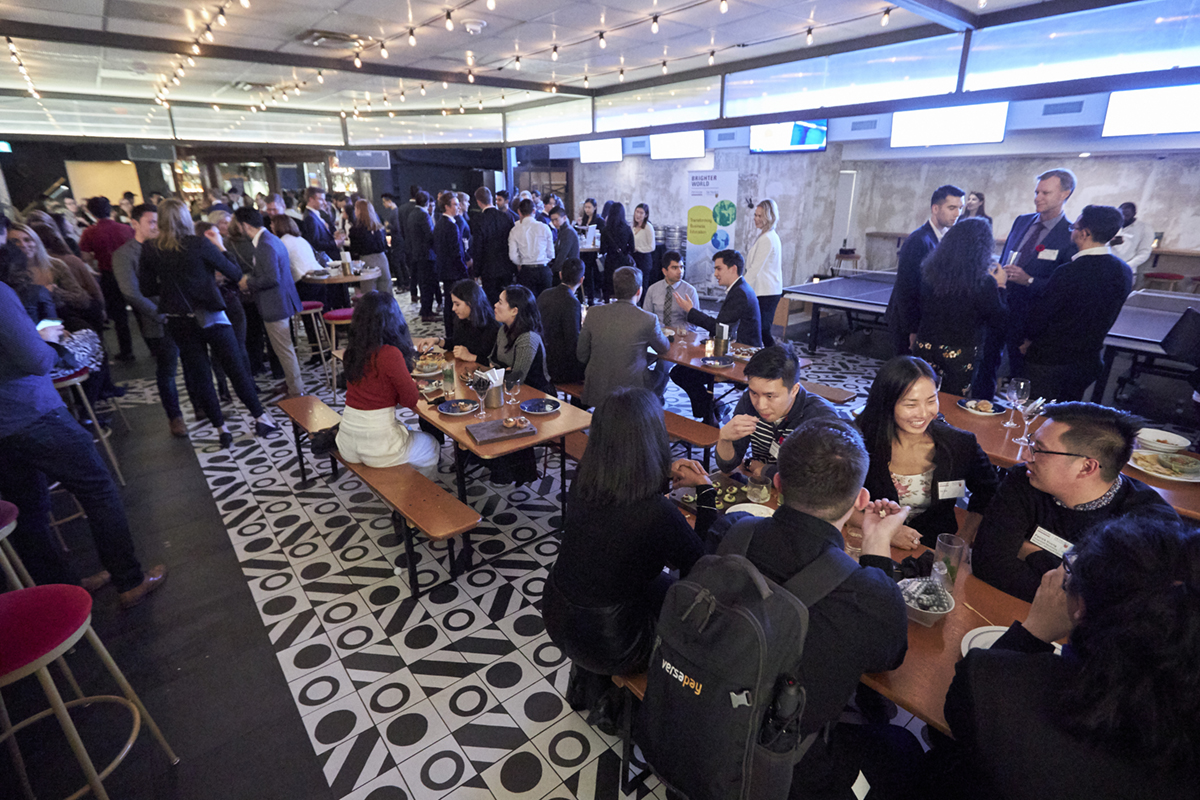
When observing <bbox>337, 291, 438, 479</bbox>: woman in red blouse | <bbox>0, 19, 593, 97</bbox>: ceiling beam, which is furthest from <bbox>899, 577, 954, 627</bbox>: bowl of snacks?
<bbox>0, 19, 593, 97</bbox>: ceiling beam

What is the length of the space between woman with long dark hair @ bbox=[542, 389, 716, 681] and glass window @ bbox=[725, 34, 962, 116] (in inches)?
222

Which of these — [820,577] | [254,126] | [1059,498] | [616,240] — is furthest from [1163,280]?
[254,126]

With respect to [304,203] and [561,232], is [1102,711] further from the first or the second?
[304,203]

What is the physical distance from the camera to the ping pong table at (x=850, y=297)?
6.58 metres

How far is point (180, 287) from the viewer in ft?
13.7

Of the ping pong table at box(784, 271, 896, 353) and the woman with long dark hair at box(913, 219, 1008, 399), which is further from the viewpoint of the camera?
the ping pong table at box(784, 271, 896, 353)

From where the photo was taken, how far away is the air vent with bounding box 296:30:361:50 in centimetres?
592

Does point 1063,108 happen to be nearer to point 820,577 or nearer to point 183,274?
point 820,577

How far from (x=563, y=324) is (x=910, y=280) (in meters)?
2.57

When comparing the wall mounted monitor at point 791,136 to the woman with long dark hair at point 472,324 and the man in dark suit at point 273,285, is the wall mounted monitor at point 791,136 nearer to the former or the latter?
the woman with long dark hair at point 472,324

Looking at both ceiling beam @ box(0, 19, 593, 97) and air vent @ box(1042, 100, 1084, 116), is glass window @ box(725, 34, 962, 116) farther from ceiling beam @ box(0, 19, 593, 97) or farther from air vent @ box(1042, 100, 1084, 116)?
ceiling beam @ box(0, 19, 593, 97)

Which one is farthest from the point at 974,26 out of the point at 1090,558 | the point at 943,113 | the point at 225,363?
the point at 225,363

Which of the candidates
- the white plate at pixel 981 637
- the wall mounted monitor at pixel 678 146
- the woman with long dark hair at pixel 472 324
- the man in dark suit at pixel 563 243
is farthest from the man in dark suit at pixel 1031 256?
the wall mounted monitor at pixel 678 146

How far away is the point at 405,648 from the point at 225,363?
3137 mm
